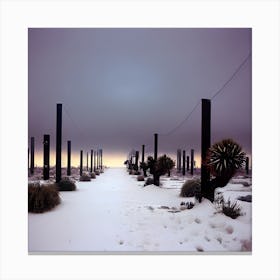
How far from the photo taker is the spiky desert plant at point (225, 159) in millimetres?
4988

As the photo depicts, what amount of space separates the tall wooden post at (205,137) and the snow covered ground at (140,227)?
0.31 metres

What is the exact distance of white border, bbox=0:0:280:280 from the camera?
15.5 feet

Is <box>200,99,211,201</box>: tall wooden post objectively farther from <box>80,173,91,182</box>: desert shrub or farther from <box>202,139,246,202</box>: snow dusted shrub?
<box>80,173,91,182</box>: desert shrub

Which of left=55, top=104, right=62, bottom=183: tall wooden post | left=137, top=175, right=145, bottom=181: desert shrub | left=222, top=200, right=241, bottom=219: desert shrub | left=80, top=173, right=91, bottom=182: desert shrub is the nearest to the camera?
left=222, top=200, right=241, bottom=219: desert shrub

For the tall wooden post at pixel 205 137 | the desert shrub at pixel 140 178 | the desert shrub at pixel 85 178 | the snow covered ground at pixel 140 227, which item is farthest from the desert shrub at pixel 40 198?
the desert shrub at pixel 140 178

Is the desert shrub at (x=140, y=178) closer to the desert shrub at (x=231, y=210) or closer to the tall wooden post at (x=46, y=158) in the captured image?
the tall wooden post at (x=46, y=158)

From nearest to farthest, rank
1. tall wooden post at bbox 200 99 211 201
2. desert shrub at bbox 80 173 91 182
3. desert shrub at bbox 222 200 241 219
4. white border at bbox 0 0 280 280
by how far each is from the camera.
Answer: white border at bbox 0 0 280 280 → desert shrub at bbox 222 200 241 219 → tall wooden post at bbox 200 99 211 201 → desert shrub at bbox 80 173 91 182

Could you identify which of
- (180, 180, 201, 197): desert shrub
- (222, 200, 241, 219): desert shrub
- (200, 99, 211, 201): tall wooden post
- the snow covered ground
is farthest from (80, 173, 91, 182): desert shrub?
(222, 200, 241, 219): desert shrub

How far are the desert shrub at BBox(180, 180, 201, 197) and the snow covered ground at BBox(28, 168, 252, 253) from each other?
0.40 ft

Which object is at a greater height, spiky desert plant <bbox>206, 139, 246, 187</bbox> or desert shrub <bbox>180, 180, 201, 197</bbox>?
spiky desert plant <bbox>206, 139, 246, 187</bbox>

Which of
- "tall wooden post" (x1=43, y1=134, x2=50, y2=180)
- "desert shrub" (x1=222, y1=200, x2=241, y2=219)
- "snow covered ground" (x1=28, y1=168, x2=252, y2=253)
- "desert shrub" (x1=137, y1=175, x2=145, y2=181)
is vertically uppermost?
"tall wooden post" (x1=43, y1=134, x2=50, y2=180)

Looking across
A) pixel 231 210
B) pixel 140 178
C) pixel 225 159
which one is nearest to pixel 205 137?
pixel 225 159
